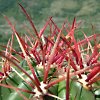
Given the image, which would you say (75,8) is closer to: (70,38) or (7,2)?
(7,2)

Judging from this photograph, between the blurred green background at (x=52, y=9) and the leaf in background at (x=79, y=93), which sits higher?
the blurred green background at (x=52, y=9)

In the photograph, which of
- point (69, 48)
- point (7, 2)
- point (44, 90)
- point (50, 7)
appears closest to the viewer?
point (44, 90)

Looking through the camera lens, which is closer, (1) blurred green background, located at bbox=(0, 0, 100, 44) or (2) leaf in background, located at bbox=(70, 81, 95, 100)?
(2) leaf in background, located at bbox=(70, 81, 95, 100)

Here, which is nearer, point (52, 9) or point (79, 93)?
point (79, 93)

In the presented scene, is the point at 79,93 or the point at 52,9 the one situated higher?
the point at 52,9

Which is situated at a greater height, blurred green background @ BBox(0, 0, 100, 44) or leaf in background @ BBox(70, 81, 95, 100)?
blurred green background @ BBox(0, 0, 100, 44)

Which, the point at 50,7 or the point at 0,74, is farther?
the point at 50,7

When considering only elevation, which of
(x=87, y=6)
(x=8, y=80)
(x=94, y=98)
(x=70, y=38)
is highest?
(x=87, y=6)

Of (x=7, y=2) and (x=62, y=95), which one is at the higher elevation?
(x=7, y=2)

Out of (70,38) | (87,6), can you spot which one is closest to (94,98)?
(70,38)

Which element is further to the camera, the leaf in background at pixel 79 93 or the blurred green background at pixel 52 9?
the blurred green background at pixel 52 9

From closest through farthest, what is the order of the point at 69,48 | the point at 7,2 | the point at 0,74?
the point at 69,48 < the point at 0,74 < the point at 7,2
